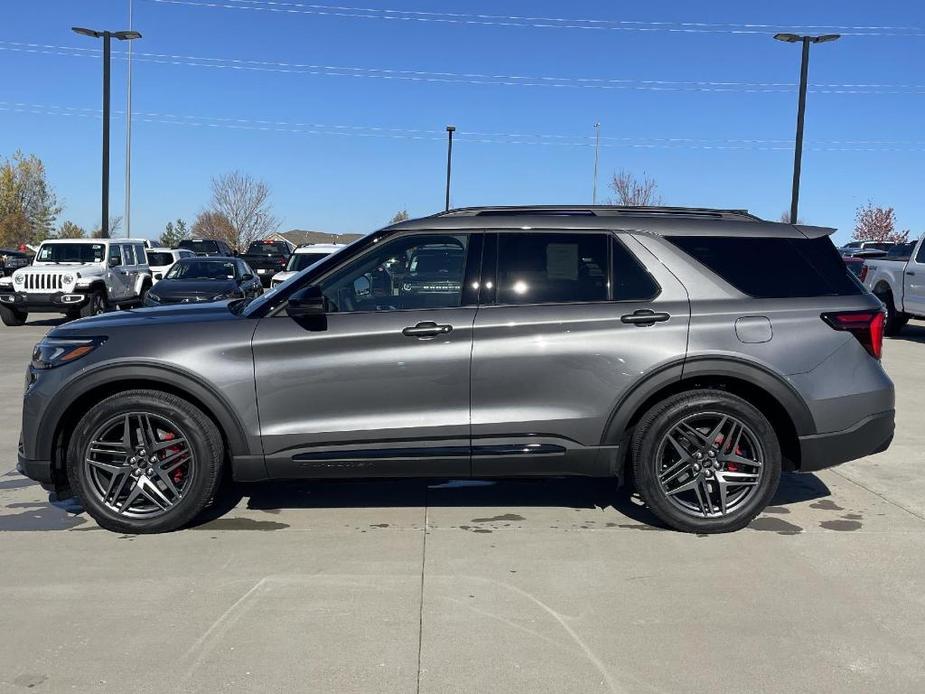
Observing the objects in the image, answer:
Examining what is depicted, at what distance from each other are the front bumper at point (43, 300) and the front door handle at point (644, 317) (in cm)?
1501

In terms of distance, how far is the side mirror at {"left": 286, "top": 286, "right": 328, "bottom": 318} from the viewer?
15.8ft

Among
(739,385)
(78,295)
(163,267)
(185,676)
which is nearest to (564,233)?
(739,385)

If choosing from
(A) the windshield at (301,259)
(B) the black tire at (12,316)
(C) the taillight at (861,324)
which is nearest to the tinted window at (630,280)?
(C) the taillight at (861,324)

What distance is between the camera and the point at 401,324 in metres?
4.89

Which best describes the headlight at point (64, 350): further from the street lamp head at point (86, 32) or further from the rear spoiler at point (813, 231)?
the street lamp head at point (86, 32)

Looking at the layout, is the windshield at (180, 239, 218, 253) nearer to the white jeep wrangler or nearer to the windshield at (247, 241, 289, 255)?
the windshield at (247, 241, 289, 255)

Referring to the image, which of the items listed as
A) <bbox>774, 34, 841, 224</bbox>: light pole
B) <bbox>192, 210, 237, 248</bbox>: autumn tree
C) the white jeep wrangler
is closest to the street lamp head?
the white jeep wrangler

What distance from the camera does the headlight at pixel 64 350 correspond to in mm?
4910

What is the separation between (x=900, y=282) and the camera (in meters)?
16.1

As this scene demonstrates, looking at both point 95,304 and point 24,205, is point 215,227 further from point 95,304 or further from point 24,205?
point 95,304

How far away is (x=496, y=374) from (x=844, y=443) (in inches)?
79.8

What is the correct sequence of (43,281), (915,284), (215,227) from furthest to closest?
(215,227) → (43,281) → (915,284)

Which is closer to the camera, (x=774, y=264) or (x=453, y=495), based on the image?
(x=774, y=264)

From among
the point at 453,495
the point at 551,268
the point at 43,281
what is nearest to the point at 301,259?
the point at 43,281
